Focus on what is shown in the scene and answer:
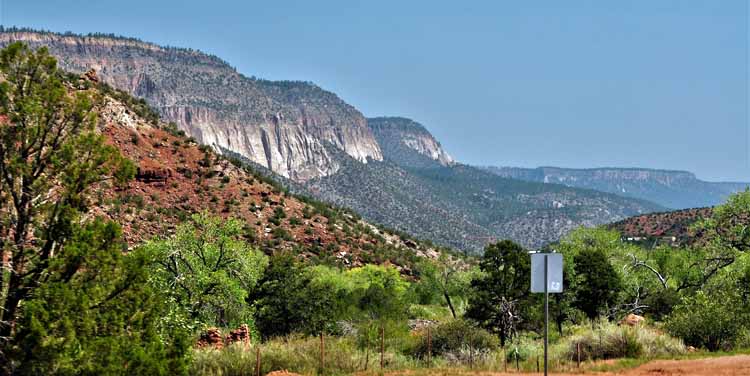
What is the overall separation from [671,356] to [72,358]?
1804 centimetres

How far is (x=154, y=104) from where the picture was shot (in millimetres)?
146875

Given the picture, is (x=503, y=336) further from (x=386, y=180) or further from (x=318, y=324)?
(x=386, y=180)

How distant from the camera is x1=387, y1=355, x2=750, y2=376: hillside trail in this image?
19141mm

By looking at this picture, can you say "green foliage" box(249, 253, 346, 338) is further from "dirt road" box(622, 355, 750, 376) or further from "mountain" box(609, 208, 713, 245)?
"mountain" box(609, 208, 713, 245)

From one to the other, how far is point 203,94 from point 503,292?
448 feet

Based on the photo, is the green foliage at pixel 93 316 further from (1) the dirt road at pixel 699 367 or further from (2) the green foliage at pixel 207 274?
(1) the dirt road at pixel 699 367

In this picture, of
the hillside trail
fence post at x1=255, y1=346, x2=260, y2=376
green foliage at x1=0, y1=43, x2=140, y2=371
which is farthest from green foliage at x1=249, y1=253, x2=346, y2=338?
green foliage at x1=0, y1=43, x2=140, y2=371

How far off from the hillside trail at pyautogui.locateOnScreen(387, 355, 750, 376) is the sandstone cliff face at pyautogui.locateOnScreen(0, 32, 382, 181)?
131610 mm

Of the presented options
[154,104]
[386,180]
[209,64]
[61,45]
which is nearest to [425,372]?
[386,180]

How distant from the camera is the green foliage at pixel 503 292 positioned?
29.3 m

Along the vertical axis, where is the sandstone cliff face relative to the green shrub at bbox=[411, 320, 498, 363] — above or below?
above

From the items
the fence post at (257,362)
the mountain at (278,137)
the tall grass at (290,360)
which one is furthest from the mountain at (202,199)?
the mountain at (278,137)

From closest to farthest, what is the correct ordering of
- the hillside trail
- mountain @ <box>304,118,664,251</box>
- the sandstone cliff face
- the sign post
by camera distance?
Answer: 1. the sign post
2. the hillside trail
3. mountain @ <box>304,118,664,251</box>
4. the sandstone cliff face

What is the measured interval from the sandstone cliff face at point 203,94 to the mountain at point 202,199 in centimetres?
8739
